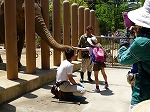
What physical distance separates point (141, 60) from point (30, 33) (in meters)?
4.85

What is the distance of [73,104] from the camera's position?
5.55 m

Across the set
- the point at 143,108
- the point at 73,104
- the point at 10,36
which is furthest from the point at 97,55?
the point at 143,108

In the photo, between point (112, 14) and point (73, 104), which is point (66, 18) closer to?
point (73, 104)

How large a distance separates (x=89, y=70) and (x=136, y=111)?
5.97 m

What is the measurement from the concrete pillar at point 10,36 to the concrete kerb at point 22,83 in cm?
24

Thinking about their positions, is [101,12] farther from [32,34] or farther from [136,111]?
[136,111]

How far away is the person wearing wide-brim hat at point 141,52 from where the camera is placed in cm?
211

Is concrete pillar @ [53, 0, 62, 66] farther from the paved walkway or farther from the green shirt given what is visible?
the green shirt

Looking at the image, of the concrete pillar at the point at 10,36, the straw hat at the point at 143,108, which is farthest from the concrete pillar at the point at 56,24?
the straw hat at the point at 143,108

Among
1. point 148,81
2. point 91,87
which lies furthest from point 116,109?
point 148,81

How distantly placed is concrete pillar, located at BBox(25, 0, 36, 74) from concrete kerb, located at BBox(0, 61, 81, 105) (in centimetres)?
28

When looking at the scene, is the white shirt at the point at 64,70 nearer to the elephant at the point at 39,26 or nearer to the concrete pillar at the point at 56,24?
the elephant at the point at 39,26

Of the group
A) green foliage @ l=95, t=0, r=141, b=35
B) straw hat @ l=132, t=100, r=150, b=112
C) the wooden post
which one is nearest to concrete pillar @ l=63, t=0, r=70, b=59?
the wooden post

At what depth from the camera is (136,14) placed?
2.16 m
